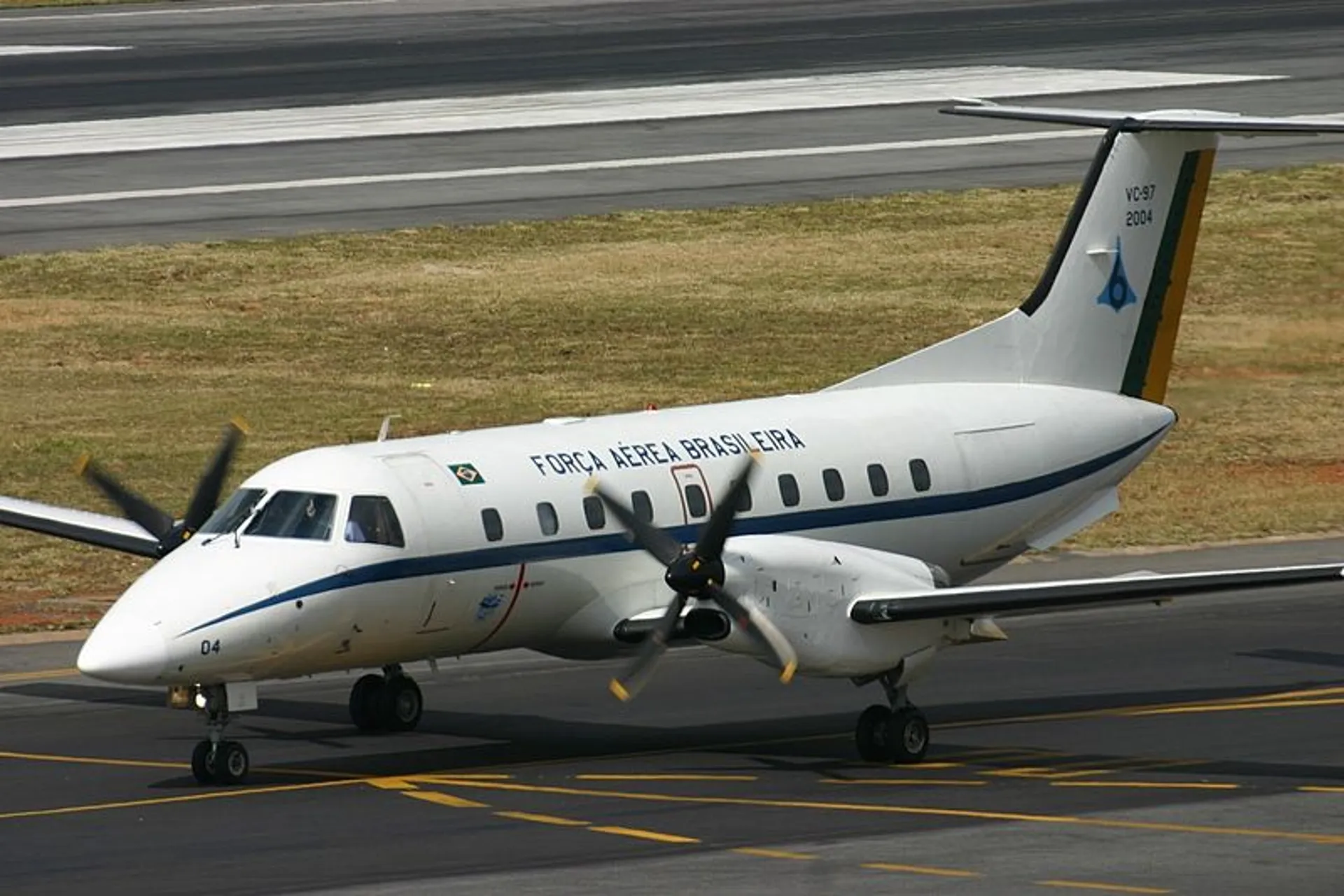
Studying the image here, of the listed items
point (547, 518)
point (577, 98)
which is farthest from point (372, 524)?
point (577, 98)

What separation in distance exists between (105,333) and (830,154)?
1931cm

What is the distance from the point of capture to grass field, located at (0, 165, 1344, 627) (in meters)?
41.2

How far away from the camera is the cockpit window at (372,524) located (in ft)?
83.1

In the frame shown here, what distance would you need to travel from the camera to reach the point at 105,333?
51.0 m

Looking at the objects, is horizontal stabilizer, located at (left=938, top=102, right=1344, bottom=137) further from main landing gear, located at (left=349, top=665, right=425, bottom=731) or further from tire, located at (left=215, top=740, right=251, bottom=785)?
tire, located at (left=215, top=740, right=251, bottom=785)

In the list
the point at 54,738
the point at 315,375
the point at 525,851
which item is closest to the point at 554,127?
the point at 315,375

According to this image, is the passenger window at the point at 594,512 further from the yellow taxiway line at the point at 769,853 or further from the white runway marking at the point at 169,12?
the white runway marking at the point at 169,12

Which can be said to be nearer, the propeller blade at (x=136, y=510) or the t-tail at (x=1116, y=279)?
the propeller blade at (x=136, y=510)

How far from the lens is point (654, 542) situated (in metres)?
25.6

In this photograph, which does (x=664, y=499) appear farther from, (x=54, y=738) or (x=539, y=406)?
(x=539, y=406)

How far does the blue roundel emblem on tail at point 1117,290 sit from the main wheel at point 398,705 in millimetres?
8918

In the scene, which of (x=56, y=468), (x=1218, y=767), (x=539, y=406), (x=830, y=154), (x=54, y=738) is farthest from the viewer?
(x=830, y=154)

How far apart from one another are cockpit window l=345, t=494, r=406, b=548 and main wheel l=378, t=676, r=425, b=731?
9.39ft

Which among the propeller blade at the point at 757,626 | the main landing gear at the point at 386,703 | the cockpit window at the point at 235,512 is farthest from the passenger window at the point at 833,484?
the cockpit window at the point at 235,512
